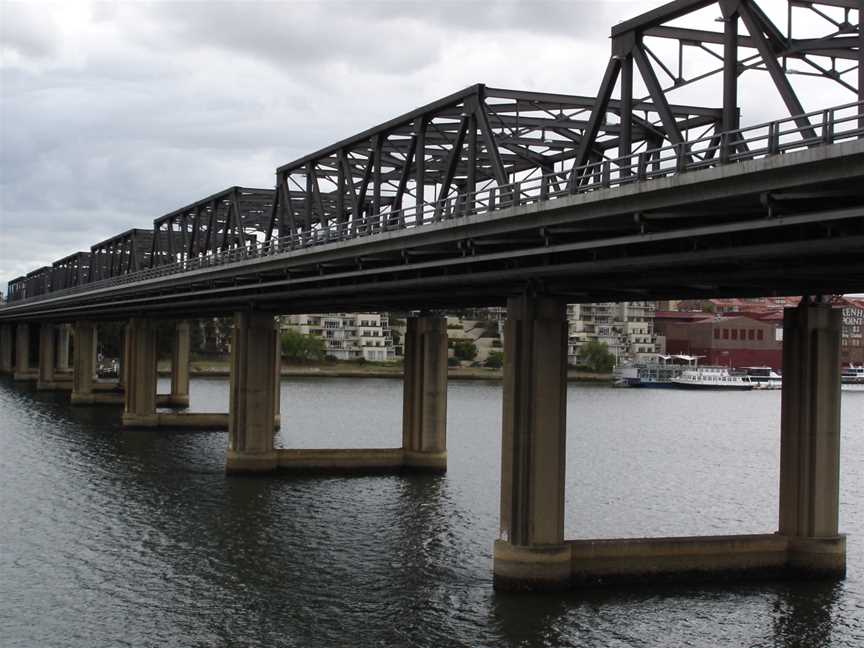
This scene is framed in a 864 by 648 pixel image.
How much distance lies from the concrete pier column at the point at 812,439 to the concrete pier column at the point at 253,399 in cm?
2899

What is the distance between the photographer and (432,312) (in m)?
56.9

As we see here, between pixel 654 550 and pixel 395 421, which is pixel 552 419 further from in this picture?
pixel 395 421

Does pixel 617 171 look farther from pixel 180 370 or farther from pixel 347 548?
pixel 180 370

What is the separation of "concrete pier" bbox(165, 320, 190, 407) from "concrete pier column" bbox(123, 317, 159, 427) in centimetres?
1589

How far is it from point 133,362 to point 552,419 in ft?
187

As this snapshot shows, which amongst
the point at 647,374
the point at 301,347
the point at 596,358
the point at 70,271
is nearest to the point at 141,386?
the point at 70,271

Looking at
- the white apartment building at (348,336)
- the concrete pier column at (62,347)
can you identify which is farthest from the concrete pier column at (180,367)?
the white apartment building at (348,336)

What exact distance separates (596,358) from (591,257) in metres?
167

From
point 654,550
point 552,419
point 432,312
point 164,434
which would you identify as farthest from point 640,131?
point 164,434

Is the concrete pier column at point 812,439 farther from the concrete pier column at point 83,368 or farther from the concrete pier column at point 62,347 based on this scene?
the concrete pier column at point 62,347

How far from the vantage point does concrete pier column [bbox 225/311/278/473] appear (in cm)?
5447

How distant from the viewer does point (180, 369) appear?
102m

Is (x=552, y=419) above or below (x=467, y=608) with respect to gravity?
above

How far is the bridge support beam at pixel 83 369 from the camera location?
102062 mm
